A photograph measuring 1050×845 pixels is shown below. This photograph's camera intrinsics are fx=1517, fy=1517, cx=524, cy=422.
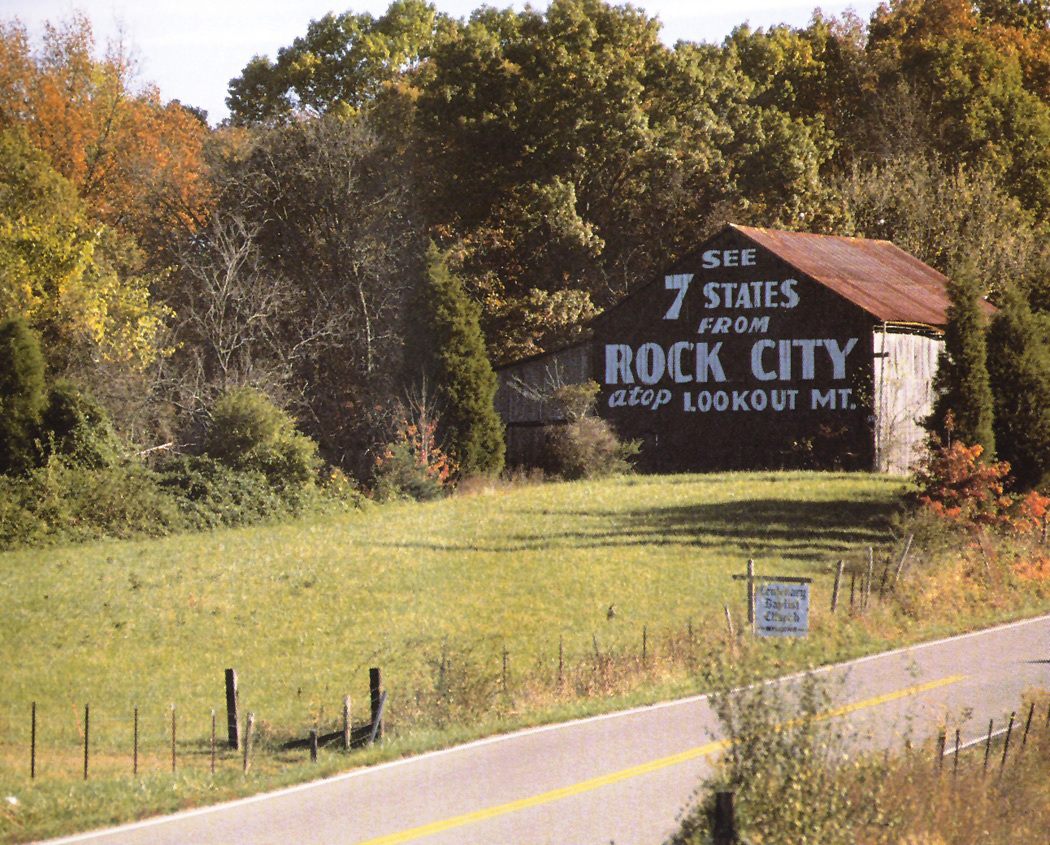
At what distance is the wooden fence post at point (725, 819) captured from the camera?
10.1 metres

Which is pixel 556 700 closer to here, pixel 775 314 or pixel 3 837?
pixel 3 837

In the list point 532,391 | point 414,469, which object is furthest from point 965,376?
point 532,391

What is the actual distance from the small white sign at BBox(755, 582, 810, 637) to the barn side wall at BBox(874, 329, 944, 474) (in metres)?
28.6

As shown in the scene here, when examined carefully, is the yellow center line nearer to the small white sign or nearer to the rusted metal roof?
the small white sign

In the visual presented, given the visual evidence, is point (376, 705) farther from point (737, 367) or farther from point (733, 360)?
point (733, 360)

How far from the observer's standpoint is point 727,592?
96.5ft

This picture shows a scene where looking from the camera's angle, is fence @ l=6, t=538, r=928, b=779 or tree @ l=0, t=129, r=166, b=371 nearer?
fence @ l=6, t=538, r=928, b=779

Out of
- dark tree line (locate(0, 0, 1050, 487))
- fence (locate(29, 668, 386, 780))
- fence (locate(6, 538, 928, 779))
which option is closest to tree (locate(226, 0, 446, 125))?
dark tree line (locate(0, 0, 1050, 487))

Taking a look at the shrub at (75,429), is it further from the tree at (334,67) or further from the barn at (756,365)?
the tree at (334,67)

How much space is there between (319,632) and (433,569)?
593 centimetres

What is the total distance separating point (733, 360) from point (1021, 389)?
16.6m

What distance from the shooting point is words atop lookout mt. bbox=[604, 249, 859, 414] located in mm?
51438

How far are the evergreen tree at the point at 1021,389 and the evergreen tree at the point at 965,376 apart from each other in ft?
1.62

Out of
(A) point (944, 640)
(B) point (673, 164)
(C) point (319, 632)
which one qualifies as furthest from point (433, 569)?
(B) point (673, 164)
